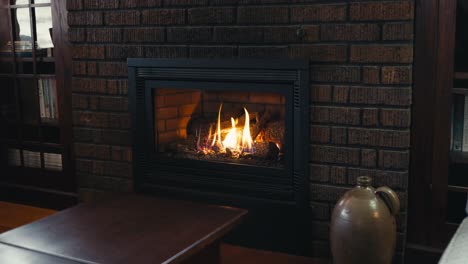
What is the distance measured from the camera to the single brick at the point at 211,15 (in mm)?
2580

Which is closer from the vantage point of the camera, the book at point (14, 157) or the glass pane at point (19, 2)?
the glass pane at point (19, 2)

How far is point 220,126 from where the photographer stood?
284cm

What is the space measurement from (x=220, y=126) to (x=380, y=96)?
841 mm

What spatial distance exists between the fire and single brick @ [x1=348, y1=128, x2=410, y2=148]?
1.77 ft

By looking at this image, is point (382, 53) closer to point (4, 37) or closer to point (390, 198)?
point (390, 198)

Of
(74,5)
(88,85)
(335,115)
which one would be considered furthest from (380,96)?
(74,5)

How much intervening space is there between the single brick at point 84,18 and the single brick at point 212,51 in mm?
565

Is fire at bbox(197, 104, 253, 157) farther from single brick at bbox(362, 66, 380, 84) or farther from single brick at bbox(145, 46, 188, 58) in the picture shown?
single brick at bbox(362, 66, 380, 84)

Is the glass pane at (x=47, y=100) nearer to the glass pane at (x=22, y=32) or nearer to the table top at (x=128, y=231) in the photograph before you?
the glass pane at (x=22, y=32)

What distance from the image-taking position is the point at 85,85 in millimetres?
3031

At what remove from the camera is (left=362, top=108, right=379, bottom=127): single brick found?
2.35 m

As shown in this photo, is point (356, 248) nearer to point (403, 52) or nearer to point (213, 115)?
point (403, 52)

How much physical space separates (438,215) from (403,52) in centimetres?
68

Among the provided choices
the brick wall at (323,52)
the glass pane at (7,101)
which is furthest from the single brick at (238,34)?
the glass pane at (7,101)
